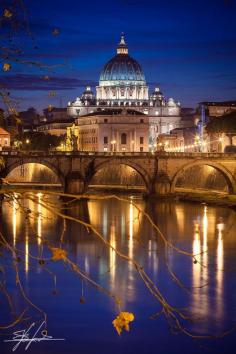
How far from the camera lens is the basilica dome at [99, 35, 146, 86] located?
468ft

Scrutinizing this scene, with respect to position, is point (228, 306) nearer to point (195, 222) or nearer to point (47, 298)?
point (47, 298)

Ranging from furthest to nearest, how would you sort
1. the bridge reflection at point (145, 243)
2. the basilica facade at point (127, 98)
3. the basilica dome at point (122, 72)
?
the basilica dome at point (122, 72), the basilica facade at point (127, 98), the bridge reflection at point (145, 243)

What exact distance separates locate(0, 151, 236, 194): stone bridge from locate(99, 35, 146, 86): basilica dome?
8479cm

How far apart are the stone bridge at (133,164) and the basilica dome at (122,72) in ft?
278

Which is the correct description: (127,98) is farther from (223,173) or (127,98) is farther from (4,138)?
(223,173)

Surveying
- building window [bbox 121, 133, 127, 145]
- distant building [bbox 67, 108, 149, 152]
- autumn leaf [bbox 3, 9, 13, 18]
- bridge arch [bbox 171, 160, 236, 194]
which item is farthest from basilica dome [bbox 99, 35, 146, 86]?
autumn leaf [bbox 3, 9, 13, 18]

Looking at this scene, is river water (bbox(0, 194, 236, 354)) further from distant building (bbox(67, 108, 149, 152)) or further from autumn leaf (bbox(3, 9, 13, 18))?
distant building (bbox(67, 108, 149, 152))

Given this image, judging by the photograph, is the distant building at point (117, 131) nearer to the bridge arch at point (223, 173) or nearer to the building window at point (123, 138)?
the building window at point (123, 138)

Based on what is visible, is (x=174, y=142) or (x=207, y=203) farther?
(x=174, y=142)

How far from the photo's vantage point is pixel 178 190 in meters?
60.2

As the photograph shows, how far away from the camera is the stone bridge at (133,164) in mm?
55406

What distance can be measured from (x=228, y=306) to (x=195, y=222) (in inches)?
783

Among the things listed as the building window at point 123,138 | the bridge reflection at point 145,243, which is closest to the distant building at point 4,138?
the bridge reflection at point 145,243

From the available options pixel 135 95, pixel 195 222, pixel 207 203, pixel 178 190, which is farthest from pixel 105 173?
pixel 135 95
